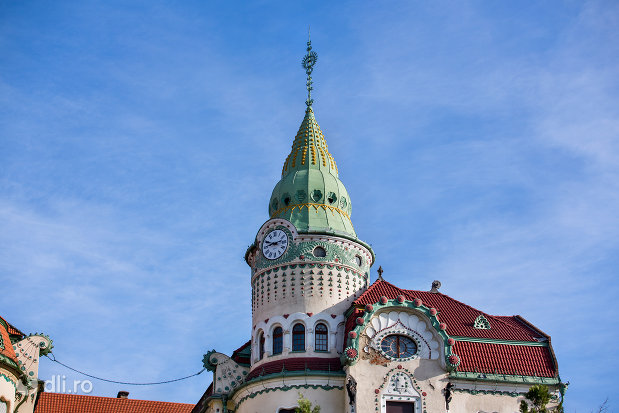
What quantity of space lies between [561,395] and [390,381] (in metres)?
9.84

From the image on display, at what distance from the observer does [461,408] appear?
47.6m

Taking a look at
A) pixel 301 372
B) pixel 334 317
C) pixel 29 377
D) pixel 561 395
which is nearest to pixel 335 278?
pixel 334 317

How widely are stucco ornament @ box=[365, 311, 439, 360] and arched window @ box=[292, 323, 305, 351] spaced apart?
426 cm

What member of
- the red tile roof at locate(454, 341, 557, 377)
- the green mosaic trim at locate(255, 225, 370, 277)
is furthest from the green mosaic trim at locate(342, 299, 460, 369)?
the green mosaic trim at locate(255, 225, 370, 277)

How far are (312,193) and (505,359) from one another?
49.3 feet

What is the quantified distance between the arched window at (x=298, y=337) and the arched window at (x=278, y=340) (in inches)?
27.0

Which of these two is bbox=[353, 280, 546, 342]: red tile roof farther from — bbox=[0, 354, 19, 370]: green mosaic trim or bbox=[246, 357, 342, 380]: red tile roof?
bbox=[0, 354, 19, 370]: green mosaic trim

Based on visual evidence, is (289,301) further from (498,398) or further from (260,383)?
(498,398)

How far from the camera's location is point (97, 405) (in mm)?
63469

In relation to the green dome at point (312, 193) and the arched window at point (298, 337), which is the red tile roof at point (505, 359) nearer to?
the arched window at point (298, 337)

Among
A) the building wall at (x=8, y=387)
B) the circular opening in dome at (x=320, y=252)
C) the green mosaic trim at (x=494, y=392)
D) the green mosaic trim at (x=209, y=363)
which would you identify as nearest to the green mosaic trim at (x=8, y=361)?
the building wall at (x=8, y=387)

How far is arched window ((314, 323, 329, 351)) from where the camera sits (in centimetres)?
5034

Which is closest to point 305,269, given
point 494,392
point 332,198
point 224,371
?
point 332,198

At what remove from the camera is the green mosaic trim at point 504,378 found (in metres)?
48.0
